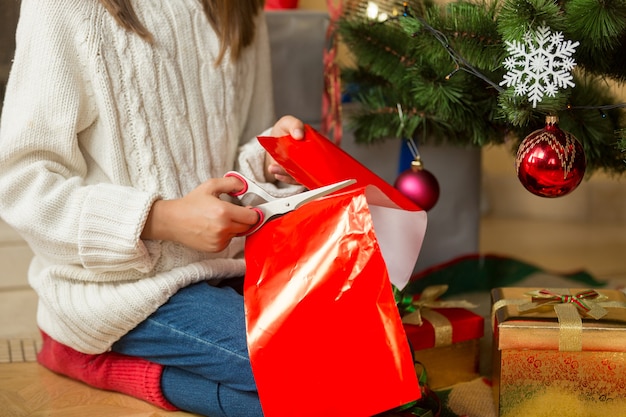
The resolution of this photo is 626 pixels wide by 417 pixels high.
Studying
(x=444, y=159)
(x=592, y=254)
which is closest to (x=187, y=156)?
(x=444, y=159)

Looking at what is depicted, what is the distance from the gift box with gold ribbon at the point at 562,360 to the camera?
0.84m

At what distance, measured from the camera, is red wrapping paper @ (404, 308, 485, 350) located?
96 centimetres

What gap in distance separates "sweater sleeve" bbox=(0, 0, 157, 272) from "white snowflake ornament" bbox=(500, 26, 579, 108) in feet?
1.38

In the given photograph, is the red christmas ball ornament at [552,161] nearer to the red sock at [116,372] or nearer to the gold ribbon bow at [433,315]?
the gold ribbon bow at [433,315]

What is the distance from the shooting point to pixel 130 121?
35.2 inches

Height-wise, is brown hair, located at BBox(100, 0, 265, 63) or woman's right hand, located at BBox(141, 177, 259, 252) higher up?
brown hair, located at BBox(100, 0, 265, 63)

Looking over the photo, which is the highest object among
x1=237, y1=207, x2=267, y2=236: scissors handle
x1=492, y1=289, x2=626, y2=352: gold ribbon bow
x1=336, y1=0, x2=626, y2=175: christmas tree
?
x1=336, y1=0, x2=626, y2=175: christmas tree

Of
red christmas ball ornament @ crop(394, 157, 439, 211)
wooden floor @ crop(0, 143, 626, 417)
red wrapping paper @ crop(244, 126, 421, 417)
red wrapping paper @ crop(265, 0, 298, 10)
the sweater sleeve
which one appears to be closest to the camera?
red wrapping paper @ crop(244, 126, 421, 417)

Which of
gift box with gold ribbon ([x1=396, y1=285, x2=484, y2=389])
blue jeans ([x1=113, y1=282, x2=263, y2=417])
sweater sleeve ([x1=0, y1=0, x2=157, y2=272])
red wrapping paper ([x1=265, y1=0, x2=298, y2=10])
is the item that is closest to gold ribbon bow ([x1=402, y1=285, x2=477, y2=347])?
gift box with gold ribbon ([x1=396, y1=285, x2=484, y2=389])

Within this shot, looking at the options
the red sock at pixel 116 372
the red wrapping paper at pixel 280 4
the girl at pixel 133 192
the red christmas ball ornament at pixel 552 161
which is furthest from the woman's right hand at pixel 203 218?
the red wrapping paper at pixel 280 4

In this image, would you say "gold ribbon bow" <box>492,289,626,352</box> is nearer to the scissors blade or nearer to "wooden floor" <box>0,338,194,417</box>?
the scissors blade

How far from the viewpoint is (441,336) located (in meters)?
0.97

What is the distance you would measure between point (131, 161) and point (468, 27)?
0.43 metres

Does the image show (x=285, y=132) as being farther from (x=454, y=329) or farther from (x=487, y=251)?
(x=487, y=251)
